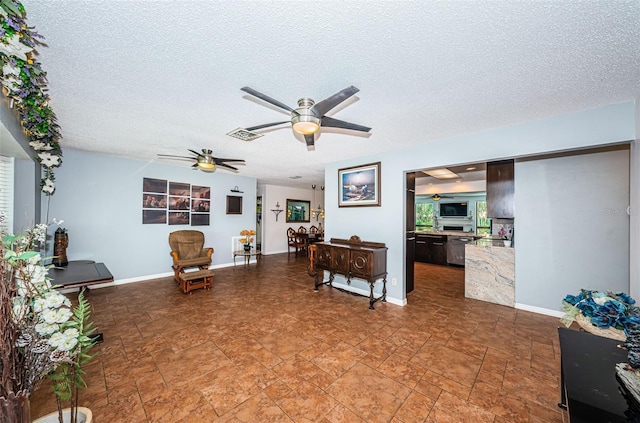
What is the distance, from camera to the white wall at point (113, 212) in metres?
4.29

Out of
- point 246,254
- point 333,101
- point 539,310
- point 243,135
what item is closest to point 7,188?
point 243,135

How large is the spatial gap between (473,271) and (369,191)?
2.26 m

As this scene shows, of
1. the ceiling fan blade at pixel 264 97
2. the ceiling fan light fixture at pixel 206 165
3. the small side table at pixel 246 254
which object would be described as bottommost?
the small side table at pixel 246 254

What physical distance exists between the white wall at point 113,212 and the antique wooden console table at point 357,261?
11.6 ft

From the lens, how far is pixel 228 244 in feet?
21.4

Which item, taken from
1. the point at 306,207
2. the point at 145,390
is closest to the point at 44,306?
the point at 145,390

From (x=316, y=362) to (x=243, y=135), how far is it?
2.82 m

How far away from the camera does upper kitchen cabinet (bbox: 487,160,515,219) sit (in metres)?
3.85

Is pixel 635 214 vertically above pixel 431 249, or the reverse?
pixel 635 214

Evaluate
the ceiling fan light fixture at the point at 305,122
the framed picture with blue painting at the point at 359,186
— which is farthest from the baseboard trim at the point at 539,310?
the ceiling fan light fixture at the point at 305,122

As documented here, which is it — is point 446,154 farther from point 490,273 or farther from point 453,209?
point 453,209

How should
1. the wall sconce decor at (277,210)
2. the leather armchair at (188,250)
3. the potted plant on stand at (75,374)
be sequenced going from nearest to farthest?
the potted plant on stand at (75,374), the leather armchair at (188,250), the wall sconce decor at (277,210)

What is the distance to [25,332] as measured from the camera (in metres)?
0.98

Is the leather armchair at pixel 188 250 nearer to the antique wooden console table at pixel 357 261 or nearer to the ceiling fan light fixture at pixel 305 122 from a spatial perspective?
the antique wooden console table at pixel 357 261
